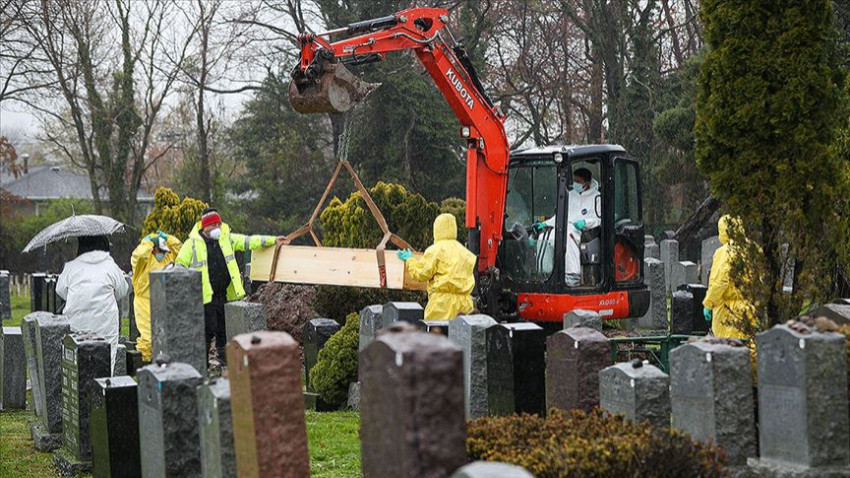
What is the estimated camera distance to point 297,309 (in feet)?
55.2

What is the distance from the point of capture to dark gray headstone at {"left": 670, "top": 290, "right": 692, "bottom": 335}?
1653cm

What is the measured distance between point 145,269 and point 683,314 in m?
7.54

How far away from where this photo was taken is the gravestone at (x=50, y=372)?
36.2 feet

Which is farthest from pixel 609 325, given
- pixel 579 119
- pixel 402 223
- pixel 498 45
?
pixel 579 119

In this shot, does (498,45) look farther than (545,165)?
Yes

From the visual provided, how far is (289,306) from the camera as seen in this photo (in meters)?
16.9

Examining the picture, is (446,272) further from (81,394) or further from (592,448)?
(592,448)

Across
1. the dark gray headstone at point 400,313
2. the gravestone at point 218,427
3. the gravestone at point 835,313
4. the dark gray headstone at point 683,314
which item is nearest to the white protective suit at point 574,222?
the dark gray headstone at point 683,314

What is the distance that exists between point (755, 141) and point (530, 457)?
379 cm

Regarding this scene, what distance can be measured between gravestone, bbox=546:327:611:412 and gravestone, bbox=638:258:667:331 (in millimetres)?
11369

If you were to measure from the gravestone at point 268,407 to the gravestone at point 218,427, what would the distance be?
19 cm

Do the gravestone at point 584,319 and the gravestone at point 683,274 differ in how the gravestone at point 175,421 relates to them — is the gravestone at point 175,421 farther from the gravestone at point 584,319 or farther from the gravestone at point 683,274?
the gravestone at point 683,274

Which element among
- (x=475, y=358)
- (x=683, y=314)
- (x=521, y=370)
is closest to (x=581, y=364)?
(x=521, y=370)

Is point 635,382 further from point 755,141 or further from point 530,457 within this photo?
point 755,141
